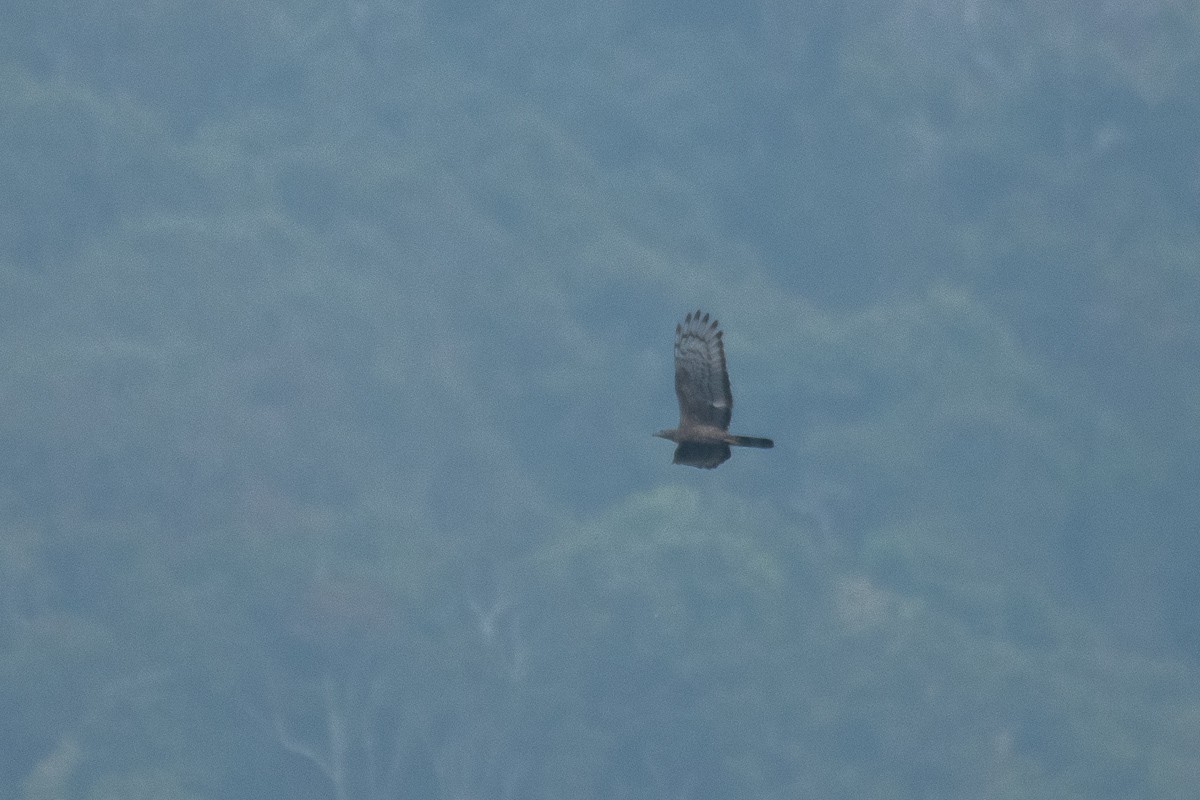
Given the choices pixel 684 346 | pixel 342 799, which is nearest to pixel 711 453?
pixel 684 346

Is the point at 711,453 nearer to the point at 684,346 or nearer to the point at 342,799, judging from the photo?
the point at 684,346

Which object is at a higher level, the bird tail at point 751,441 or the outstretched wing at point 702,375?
the outstretched wing at point 702,375

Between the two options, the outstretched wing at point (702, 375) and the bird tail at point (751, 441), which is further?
the outstretched wing at point (702, 375)

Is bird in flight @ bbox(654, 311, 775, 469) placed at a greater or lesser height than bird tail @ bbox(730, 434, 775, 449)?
greater

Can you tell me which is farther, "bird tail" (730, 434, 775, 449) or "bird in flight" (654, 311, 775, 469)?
"bird in flight" (654, 311, 775, 469)

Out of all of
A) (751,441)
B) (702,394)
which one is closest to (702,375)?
(702,394)

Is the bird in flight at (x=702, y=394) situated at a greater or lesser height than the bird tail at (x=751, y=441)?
greater

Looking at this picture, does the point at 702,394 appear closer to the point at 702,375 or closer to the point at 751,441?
the point at 702,375
